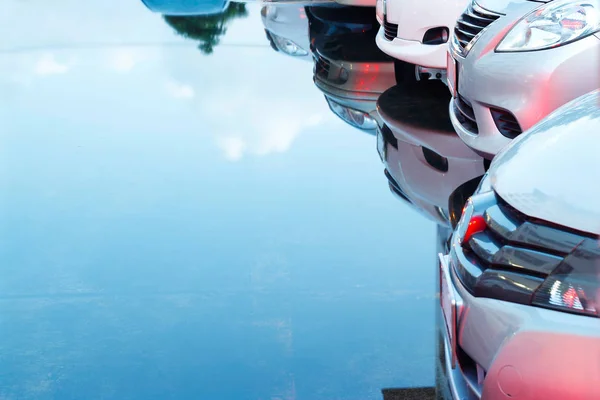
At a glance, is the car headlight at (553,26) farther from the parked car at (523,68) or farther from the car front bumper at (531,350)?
the car front bumper at (531,350)

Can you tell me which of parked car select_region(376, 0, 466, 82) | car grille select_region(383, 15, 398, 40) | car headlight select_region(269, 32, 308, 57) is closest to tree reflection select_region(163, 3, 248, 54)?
car headlight select_region(269, 32, 308, 57)

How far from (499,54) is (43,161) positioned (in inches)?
108

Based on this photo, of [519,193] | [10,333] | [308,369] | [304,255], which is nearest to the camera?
[519,193]

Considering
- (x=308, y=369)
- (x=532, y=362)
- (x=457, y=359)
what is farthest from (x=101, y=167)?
(x=532, y=362)

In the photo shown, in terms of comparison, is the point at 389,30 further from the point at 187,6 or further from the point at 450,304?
the point at 187,6

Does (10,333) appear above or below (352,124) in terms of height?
above

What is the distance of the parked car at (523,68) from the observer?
4.06 meters

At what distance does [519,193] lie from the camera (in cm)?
222

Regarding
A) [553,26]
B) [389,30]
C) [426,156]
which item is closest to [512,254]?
[553,26]

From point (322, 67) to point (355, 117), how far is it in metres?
1.56

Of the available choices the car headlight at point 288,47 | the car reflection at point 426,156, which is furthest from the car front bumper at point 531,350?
the car headlight at point 288,47

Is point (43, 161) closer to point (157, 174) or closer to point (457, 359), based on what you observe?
point (157, 174)

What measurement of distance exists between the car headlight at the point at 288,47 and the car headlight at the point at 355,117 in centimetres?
225

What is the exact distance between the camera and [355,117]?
6363mm
